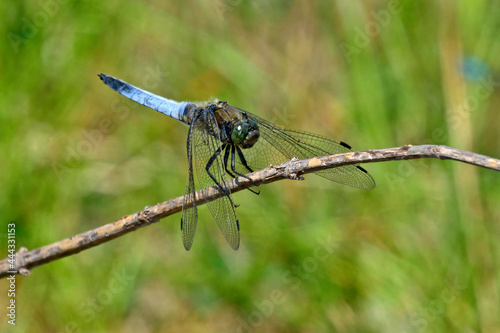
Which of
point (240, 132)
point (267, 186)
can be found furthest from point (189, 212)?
point (267, 186)

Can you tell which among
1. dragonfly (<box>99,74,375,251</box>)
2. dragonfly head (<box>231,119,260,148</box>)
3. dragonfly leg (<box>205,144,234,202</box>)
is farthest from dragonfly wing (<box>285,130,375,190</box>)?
dragonfly leg (<box>205,144,234,202</box>)

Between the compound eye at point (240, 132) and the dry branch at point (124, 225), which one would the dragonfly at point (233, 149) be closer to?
the compound eye at point (240, 132)

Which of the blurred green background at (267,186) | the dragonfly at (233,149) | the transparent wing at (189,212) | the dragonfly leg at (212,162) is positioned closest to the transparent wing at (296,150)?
the dragonfly at (233,149)

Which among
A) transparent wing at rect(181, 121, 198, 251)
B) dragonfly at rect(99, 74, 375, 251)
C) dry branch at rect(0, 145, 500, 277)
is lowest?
dry branch at rect(0, 145, 500, 277)

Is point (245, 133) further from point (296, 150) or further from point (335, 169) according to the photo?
point (335, 169)

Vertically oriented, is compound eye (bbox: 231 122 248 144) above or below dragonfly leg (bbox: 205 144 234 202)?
above

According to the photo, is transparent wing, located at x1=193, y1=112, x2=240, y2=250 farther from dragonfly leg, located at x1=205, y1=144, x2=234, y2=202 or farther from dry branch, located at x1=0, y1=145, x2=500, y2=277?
dry branch, located at x1=0, y1=145, x2=500, y2=277

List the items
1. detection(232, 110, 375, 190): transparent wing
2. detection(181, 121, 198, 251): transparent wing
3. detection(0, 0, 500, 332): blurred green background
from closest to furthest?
detection(181, 121, 198, 251): transparent wing, detection(232, 110, 375, 190): transparent wing, detection(0, 0, 500, 332): blurred green background
